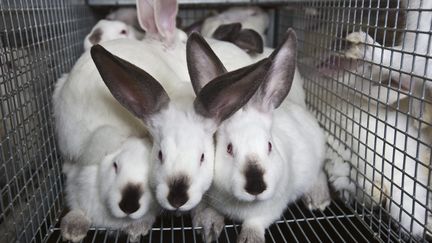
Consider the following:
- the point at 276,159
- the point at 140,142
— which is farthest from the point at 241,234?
the point at 140,142

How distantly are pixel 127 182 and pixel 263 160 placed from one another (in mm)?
340

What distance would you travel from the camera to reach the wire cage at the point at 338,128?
3.50ft

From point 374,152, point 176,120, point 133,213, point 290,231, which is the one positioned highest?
point 176,120

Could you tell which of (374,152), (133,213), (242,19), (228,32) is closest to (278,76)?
(374,152)

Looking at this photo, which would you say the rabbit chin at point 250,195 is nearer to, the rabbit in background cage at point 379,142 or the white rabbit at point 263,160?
the white rabbit at point 263,160

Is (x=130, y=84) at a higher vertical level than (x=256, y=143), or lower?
higher

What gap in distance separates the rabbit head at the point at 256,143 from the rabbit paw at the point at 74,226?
1.29 ft

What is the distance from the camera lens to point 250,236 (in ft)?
3.86

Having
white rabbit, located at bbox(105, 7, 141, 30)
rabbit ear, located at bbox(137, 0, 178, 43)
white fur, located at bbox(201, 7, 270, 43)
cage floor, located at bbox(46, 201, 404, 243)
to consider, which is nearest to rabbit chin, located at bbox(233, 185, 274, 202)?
cage floor, located at bbox(46, 201, 404, 243)

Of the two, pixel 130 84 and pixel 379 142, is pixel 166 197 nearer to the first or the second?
pixel 130 84

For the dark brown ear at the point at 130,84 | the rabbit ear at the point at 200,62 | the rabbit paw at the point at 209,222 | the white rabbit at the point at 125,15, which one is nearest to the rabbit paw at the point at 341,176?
the rabbit paw at the point at 209,222

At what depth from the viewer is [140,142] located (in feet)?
3.99

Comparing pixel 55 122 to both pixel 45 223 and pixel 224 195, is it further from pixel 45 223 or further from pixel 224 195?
pixel 224 195

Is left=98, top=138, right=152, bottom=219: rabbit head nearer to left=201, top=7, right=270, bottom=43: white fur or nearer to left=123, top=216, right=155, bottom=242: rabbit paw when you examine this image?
left=123, top=216, right=155, bottom=242: rabbit paw
